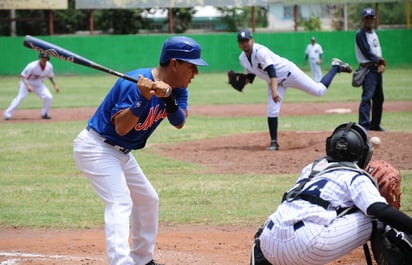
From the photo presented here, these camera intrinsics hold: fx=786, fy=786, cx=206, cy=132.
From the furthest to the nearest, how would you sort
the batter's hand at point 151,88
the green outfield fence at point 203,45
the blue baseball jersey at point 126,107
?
the green outfield fence at point 203,45
the blue baseball jersey at point 126,107
the batter's hand at point 151,88

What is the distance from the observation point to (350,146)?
498 centimetres

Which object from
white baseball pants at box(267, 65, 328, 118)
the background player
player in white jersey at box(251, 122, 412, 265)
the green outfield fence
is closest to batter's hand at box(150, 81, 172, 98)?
Result: player in white jersey at box(251, 122, 412, 265)

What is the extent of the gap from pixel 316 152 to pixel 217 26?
5108 cm

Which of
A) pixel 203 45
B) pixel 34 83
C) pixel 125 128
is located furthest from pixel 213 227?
pixel 203 45

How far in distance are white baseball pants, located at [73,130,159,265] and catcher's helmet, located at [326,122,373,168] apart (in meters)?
1.55

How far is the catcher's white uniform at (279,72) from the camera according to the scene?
41.1ft

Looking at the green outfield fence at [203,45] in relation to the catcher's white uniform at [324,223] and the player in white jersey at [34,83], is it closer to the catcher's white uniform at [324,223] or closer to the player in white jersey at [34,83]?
the player in white jersey at [34,83]

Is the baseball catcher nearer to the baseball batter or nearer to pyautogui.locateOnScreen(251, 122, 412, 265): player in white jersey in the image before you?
pyautogui.locateOnScreen(251, 122, 412, 265): player in white jersey

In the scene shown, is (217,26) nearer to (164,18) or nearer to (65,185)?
(164,18)

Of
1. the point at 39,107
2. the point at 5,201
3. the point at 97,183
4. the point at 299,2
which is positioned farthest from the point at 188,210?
the point at 299,2

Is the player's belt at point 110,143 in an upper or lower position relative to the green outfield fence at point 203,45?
upper

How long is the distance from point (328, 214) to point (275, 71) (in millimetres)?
7930

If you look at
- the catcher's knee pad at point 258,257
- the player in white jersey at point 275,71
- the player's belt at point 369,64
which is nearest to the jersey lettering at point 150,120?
the catcher's knee pad at point 258,257

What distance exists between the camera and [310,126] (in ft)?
55.5
